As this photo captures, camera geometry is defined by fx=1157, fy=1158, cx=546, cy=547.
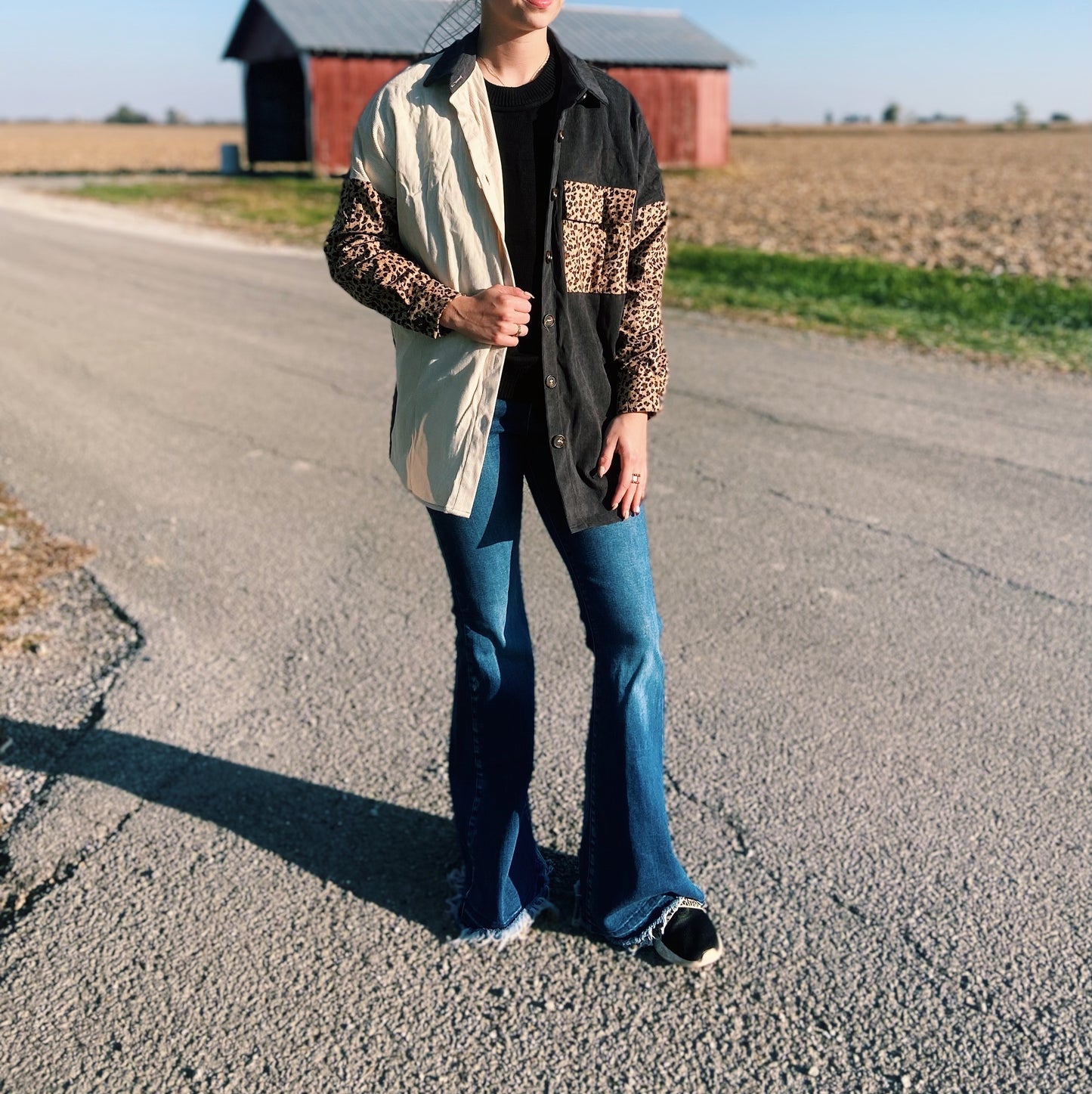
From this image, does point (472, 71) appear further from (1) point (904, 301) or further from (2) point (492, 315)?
(1) point (904, 301)

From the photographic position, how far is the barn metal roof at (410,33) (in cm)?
3138

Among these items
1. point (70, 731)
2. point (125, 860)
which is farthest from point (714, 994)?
point (70, 731)

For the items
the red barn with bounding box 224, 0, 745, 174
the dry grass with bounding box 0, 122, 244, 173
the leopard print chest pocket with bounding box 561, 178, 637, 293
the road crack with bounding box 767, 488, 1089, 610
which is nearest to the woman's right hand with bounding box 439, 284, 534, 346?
the leopard print chest pocket with bounding box 561, 178, 637, 293

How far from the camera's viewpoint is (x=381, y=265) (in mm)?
2043

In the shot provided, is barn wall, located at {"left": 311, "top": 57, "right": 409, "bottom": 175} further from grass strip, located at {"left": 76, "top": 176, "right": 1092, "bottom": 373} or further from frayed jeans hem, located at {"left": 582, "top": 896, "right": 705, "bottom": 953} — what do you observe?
frayed jeans hem, located at {"left": 582, "top": 896, "right": 705, "bottom": 953}

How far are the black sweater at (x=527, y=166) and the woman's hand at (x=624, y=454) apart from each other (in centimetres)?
19

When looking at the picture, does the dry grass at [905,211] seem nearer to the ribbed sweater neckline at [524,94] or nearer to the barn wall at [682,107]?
the barn wall at [682,107]

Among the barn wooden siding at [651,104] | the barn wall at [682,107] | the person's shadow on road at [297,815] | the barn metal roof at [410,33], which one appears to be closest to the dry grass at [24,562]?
the person's shadow on road at [297,815]

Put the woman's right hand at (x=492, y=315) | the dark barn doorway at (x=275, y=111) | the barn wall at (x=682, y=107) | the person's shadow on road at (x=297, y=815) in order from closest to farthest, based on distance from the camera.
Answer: the woman's right hand at (x=492, y=315), the person's shadow on road at (x=297, y=815), the barn wall at (x=682, y=107), the dark barn doorway at (x=275, y=111)

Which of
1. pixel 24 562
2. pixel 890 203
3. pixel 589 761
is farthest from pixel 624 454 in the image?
pixel 890 203

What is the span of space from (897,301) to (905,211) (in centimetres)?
1114

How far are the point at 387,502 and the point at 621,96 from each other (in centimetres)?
339

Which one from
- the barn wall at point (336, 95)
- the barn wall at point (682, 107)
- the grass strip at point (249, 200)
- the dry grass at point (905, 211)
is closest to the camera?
the dry grass at point (905, 211)

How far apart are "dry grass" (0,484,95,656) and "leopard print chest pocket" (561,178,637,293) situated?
8.70 feet
